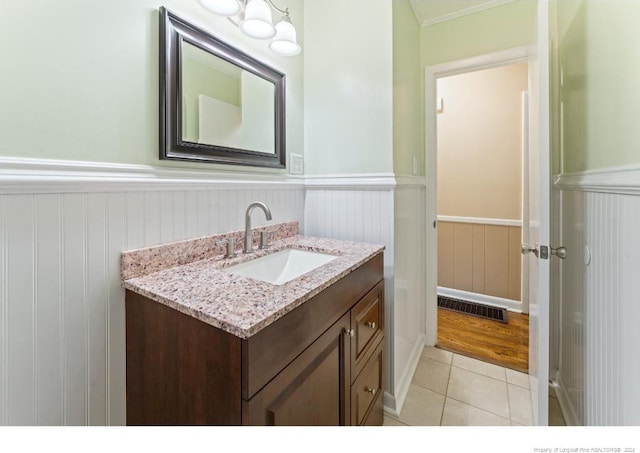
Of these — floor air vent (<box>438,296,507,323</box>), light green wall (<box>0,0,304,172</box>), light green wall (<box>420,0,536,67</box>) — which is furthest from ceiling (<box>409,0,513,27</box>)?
floor air vent (<box>438,296,507,323</box>)

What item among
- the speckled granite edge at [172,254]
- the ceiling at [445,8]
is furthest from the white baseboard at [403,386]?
the ceiling at [445,8]

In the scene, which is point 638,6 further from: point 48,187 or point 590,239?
point 48,187

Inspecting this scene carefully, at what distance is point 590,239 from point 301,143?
4.49ft

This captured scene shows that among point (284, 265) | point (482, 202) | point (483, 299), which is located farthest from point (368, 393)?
point (482, 202)

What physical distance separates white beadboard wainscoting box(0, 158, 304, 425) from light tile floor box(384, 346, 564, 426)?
129 centimetres

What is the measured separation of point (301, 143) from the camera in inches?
66.5

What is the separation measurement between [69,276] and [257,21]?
1100mm

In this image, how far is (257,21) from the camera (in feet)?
3.79

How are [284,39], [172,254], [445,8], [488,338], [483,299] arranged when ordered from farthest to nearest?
[483,299], [488,338], [445,8], [284,39], [172,254]

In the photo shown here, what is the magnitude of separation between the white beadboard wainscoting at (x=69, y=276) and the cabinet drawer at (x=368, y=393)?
0.77 m

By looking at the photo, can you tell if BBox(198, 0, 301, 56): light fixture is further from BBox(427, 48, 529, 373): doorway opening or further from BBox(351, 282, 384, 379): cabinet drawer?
BBox(427, 48, 529, 373): doorway opening

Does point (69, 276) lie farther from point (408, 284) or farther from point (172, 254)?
point (408, 284)

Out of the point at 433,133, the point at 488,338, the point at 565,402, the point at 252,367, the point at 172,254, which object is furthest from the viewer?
the point at 488,338

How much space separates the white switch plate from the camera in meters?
1.61
